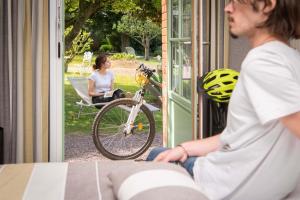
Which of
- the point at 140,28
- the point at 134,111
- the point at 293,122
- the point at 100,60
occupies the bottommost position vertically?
the point at 134,111

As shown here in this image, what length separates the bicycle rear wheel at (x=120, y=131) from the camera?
17.0 ft

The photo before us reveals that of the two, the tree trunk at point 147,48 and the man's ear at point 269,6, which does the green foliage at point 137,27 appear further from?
the man's ear at point 269,6

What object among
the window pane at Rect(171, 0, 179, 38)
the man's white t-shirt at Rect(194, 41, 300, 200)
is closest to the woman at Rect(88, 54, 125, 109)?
the window pane at Rect(171, 0, 179, 38)

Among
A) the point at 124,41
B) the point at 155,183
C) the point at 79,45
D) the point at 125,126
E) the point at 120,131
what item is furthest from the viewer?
the point at 124,41

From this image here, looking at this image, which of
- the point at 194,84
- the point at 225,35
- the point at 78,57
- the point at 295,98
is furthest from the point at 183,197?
the point at 78,57

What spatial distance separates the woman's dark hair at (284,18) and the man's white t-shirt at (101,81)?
5007 millimetres

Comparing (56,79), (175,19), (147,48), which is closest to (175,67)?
(175,19)

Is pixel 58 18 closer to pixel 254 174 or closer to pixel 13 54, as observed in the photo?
pixel 13 54

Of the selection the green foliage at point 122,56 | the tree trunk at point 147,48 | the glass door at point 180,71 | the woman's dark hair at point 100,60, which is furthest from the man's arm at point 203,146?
the tree trunk at point 147,48

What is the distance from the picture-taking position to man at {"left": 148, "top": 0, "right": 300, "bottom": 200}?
91 cm

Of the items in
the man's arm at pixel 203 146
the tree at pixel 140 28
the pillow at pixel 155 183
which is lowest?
the pillow at pixel 155 183

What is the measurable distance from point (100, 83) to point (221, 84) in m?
3.28

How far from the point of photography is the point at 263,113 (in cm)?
92

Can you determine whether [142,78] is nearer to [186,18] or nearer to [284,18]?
[186,18]
